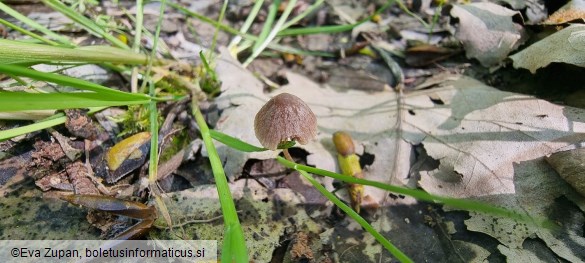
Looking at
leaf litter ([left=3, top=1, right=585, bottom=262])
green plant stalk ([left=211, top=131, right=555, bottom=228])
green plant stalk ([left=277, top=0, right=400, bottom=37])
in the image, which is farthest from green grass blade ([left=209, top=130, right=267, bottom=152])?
green plant stalk ([left=277, top=0, right=400, bottom=37])

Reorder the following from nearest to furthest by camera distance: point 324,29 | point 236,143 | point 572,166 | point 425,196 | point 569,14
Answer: point 425,196 < point 572,166 < point 236,143 < point 569,14 < point 324,29

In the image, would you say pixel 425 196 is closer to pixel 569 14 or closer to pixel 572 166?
pixel 572 166

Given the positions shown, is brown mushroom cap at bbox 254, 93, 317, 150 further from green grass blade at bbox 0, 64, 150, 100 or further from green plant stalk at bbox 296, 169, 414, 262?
green grass blade at bbox 0, 64, 150, 100

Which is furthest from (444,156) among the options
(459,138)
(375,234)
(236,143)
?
(236,143)

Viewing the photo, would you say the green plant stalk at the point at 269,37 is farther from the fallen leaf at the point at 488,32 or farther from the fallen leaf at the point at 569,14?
the fallen leaf at the point at 569,14

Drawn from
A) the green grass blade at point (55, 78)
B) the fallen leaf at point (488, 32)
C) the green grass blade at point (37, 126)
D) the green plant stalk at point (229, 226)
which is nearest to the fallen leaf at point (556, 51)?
the fallen leaf at point (488, 32)
